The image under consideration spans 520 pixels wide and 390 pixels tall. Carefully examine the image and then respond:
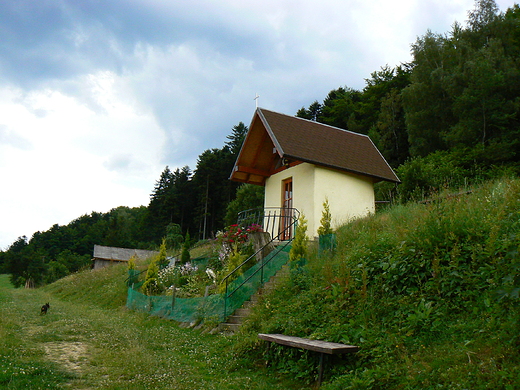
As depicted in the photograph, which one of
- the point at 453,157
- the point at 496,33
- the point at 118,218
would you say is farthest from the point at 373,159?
the point at 118,218

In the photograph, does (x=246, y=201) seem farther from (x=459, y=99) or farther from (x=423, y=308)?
(x=423, y=308)

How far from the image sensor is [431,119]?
31109mm

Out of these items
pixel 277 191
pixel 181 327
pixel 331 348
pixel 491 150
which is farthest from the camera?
pixel 491 150

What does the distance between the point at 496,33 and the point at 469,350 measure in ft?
106

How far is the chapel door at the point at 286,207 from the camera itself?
16.9 metres

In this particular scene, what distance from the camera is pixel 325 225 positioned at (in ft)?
38.6

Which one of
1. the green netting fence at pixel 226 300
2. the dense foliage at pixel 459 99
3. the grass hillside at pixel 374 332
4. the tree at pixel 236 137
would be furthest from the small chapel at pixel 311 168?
the tree at pixel 236 137

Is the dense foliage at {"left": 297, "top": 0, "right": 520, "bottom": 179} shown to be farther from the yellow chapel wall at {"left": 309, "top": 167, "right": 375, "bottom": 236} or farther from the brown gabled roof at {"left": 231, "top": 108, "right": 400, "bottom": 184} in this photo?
the yellow chapel wall at {"left": 309, "top": 167, "right": 375, "bottom": 236}

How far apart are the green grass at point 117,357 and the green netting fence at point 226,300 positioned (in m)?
0.53

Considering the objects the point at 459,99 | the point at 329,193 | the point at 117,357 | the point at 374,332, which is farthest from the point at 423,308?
the point at 459,99

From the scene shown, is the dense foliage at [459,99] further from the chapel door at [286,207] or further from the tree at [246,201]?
the chapel door at [286,207]

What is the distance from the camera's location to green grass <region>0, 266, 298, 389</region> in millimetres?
6004

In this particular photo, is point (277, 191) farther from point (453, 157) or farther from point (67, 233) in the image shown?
point (67, 233)

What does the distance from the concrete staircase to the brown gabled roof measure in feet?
18.7
